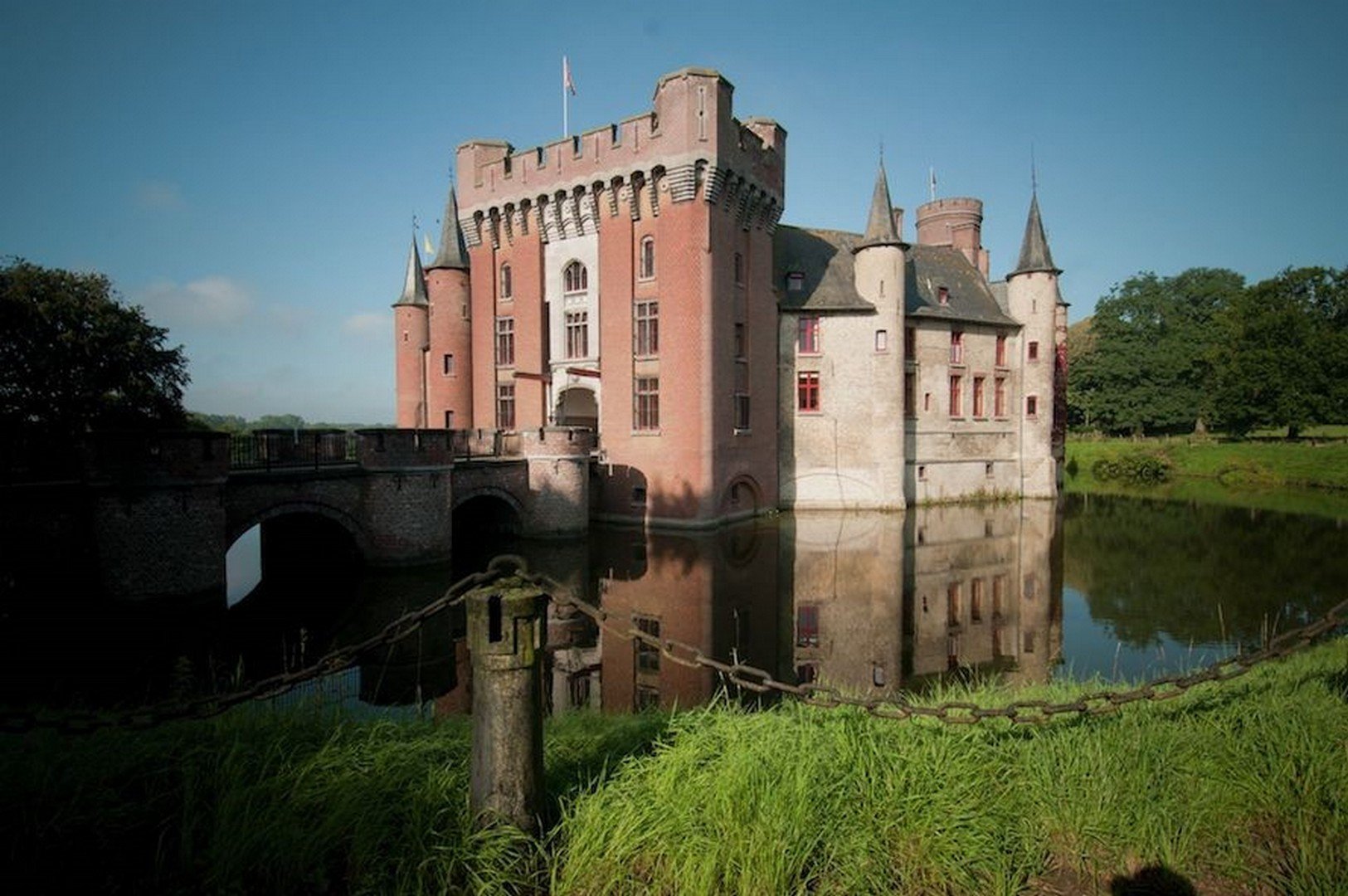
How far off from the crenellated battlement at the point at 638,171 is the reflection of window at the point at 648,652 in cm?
1384

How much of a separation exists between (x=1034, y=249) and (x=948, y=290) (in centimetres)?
418

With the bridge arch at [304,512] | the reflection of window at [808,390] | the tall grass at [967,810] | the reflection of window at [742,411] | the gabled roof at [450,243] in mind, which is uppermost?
the gabled roof at [450,243]

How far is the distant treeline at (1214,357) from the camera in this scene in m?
39.4

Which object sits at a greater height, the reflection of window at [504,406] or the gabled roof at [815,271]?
the gabled roof at [815,271]

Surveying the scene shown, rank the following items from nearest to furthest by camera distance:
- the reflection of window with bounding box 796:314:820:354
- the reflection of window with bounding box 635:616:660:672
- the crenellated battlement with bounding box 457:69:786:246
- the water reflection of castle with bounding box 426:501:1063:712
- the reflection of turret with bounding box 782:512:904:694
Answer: the water reflection of castle with bounding box 426:501:1063:712
the reflection of turret with bounding box 782:512:904:694
the reflection of window with bounding box 635:616:660:672
the crenellated battlement with bounding box 457:69:786:246
the reflection of window with bounding box 796:314:820:354

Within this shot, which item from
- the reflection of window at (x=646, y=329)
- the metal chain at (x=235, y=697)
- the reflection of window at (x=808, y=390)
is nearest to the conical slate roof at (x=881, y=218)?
the reflection of window at (x=808, y=390)

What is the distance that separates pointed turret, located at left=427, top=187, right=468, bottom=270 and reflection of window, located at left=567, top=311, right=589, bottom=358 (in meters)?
6.15

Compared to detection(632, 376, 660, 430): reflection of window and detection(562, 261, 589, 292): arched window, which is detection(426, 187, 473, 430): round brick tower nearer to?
detection(562, 261, 589, 292): arched window

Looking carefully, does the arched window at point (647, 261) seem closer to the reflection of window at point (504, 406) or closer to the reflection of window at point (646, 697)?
the reflection of window at point (504, 406)

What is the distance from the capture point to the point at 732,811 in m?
3.33

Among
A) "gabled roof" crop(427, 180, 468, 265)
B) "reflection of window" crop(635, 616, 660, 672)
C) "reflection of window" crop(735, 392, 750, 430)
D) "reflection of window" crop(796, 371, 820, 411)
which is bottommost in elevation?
"reflection of window" crop(635, 616, 660, 672)

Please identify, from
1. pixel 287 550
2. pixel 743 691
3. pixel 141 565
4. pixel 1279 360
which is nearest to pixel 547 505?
pixel 287 550

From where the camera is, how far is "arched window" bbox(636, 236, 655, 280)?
2216cm

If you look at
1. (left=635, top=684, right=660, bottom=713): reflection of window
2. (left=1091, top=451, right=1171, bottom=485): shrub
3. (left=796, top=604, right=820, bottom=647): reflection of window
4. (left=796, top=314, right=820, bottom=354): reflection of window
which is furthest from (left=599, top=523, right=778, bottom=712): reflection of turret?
(left=1091, top=451, right=1171, bottom=485): shrub
